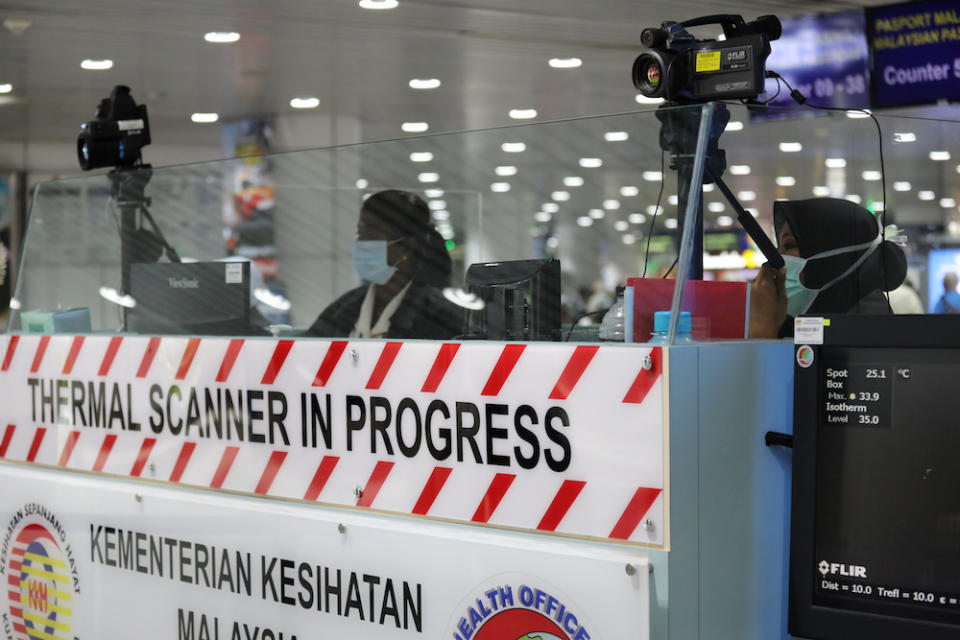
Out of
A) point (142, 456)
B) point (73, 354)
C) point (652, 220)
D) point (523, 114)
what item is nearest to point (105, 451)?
point (142, 456)

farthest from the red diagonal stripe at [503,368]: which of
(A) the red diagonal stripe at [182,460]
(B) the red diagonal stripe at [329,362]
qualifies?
(A) the red diagonal stripe at [182,460]

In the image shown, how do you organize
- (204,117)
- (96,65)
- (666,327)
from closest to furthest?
(666,327), (96,65), (204,117)

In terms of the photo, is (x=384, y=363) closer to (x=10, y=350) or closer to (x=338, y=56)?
(x=10, y=350)

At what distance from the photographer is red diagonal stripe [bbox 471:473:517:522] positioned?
211 centimetres

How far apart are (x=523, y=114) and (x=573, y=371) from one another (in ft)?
31.9

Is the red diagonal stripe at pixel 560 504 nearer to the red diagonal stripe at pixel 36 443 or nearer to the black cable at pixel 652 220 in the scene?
the black cable at pixel 652 220

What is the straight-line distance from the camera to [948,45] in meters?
6.82

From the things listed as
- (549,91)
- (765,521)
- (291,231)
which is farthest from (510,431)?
(549,91)

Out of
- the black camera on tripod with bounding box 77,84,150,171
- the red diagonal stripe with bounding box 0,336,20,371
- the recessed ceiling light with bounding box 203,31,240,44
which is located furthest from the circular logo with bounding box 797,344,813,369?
the recessed ceiling light with bounding box 203,31,240,44

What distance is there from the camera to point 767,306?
7.27 ft

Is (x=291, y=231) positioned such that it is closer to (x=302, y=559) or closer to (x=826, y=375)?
(x=302, y=559)

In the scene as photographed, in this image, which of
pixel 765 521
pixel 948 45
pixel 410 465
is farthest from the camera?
pixel 948 45

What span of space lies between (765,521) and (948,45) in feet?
18.5

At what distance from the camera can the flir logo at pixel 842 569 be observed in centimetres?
186
